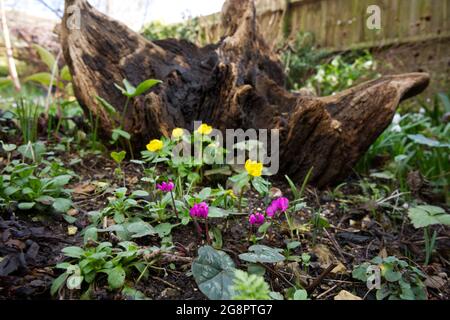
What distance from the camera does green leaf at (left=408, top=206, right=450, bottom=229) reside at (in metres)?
1.38

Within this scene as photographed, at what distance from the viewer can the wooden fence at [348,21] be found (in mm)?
5000

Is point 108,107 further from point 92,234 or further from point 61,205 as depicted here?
point 92,234

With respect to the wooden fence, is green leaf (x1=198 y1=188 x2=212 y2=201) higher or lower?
lower

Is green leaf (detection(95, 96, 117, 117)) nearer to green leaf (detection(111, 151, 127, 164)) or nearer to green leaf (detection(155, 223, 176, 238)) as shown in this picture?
green leaf (detection(111, 151, 127, 164))

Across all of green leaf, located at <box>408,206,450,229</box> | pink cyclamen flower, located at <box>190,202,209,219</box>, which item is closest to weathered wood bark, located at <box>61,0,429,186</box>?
green leaf, located at <box>408,206,450,229</box>

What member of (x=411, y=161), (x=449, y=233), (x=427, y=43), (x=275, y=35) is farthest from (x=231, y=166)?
(x=427, y=43)

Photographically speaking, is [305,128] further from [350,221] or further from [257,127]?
[350,221]

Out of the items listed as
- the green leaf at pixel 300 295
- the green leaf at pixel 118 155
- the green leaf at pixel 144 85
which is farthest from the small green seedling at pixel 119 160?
the green leaf at pixel 300 295

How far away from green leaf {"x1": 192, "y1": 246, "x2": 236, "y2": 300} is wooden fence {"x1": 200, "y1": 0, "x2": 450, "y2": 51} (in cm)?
385

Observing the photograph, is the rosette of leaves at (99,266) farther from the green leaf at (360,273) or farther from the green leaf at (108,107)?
the green leaf at (108,107)

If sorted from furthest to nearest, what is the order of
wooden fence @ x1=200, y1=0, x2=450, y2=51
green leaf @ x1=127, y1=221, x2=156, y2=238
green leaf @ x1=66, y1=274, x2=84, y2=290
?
wooden fence @ x1=200, y1=0, x2=450, y2=51, green leaf @ x1=127, y1=221, x2=156, y2=238, green leaf @ x1=66, y1=274, x2=84, y2=290

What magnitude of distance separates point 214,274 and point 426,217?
94 cm

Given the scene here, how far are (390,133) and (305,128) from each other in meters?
1.10

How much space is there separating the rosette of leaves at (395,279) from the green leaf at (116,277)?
0.76 metres
